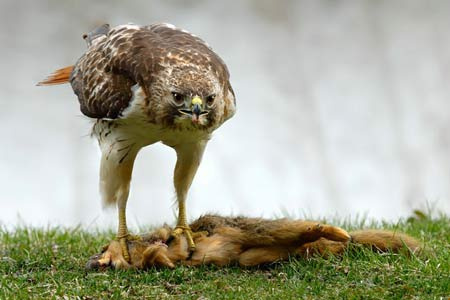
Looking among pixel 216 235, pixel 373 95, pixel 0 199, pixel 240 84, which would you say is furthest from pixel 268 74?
pixel 216 235

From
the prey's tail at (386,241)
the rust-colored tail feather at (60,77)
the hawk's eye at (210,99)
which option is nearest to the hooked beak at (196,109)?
the hawk's eye at (210,99)

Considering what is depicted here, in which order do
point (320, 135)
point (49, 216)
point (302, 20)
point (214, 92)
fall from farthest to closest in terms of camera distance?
1. point (302, 20)
2. point (320, 135)
3. point (49, 216)
4. point (214, 92)

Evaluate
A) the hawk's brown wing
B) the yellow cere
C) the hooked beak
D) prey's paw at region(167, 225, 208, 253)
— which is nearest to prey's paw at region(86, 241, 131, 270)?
prey's paw at region(167, 225, 208, 253)

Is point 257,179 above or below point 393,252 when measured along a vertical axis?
above

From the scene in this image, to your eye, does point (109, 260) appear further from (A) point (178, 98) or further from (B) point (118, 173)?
(A) point (178, 98)

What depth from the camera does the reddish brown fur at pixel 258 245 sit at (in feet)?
23.9

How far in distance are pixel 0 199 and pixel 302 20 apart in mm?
6599

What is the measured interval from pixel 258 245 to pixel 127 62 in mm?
1483

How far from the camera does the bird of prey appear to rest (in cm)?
718

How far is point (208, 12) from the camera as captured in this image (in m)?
19.5

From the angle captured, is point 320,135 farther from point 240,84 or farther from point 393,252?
point 393,252

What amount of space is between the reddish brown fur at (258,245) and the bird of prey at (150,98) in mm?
121

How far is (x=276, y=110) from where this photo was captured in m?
17.4

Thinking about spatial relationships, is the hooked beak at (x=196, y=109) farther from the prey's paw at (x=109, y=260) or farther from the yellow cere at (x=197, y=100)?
the prey's paw at (x=109, y=260)
